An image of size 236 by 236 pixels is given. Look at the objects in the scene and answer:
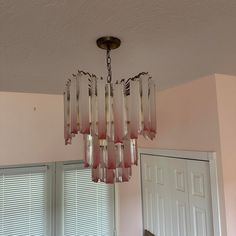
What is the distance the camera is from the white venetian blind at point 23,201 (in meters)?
2.68

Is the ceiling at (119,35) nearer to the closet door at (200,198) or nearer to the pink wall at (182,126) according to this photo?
the pink wall at (182,126)

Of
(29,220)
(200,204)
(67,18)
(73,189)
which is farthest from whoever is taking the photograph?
(73,189)

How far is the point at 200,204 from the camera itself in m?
2.21


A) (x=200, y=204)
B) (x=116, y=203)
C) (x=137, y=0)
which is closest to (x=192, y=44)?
(x=137, y=0)

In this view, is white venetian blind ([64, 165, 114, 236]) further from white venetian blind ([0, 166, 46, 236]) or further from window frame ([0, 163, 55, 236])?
white venetian blind ([0, 166, 46, 236])

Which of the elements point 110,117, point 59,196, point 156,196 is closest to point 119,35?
point 110,117

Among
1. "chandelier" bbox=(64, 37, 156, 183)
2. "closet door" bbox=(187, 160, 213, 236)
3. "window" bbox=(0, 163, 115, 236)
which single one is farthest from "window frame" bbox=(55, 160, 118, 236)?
"chandelier" bbox=(64, 37, 156, 183)

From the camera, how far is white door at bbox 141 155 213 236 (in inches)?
85.9

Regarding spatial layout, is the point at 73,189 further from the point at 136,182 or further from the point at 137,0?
the point at 137,0

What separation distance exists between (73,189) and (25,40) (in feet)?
7.10

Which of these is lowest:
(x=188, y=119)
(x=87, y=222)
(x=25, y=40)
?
(x=87, y=222)

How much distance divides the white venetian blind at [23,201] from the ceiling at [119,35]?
1.26 meters

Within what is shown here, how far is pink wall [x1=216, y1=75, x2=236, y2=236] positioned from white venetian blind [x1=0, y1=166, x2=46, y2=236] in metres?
1.95

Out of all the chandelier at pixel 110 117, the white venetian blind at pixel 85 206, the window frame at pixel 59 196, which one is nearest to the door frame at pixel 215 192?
the chandelier at pixel 110 117
